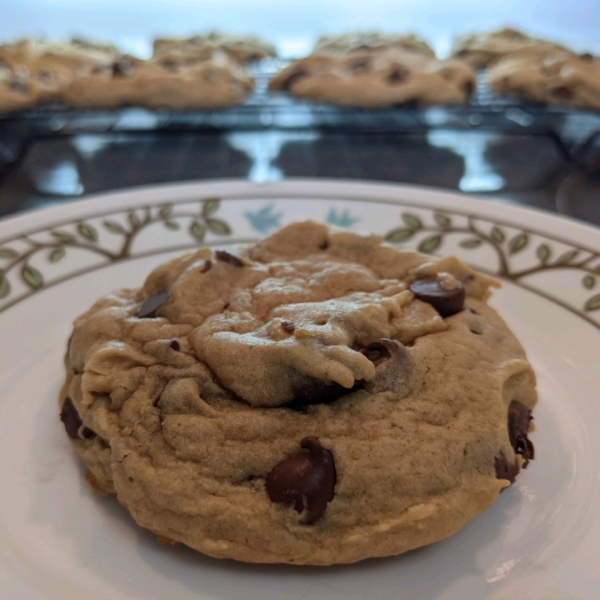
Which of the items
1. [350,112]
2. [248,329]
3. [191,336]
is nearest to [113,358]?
[191,336]

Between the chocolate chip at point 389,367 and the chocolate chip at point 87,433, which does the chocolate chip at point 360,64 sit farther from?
the chocolate chip at point 87,433

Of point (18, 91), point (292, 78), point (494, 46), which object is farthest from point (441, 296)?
point (494, 46)

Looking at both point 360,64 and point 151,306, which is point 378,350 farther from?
point 360,64

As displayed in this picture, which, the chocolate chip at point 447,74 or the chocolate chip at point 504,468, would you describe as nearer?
the chocolate chip at point 504,468

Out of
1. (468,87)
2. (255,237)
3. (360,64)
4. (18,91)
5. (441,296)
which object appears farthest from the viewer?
(360,64)

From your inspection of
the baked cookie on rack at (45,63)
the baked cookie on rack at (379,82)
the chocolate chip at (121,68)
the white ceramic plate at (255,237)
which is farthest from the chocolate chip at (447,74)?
the baked cookie on rack at (45,63)

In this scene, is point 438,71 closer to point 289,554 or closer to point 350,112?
point 350,112
